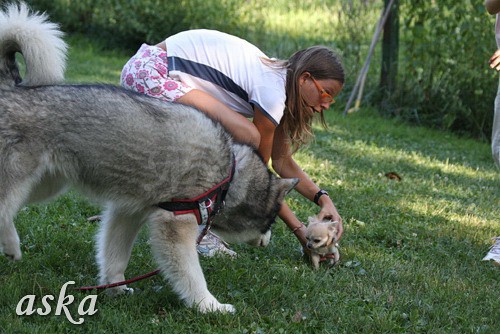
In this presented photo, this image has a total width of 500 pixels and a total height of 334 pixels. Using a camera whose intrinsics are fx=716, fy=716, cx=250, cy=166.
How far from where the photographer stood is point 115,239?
11.5 feet

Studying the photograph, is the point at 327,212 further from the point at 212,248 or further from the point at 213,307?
the point at 213,307

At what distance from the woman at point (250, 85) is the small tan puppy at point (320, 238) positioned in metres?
0.08

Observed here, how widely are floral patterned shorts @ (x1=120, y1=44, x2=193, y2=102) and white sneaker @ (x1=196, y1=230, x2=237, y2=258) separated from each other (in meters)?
0.81

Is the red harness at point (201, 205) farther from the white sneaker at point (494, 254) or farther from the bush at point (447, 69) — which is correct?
the bush at point (447, 69)

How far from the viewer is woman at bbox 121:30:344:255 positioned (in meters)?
3.77

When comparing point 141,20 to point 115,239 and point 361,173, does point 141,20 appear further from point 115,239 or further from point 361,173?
point 115,239

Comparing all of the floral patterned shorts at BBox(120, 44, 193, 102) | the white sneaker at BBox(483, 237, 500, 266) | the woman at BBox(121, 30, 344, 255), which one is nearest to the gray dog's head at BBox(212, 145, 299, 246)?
the woman at BBox(121, 30, 344, 255)

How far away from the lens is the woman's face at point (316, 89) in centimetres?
379

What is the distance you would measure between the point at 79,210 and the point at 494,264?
8.51ft

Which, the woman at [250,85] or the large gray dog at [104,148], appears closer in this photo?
the large gray dog at [104,148]

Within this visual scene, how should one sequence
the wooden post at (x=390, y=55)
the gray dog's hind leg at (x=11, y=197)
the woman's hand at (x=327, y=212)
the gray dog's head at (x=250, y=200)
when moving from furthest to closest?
the wooden post at (x=390, y=55) < the woman's hand at (x=327, y=212) < the gray dog's head at (x=250, y=200) < the gray dog's hind leg at (x=11, y=197)

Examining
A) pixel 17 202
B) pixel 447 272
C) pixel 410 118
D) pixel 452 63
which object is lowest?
pixel 410 118

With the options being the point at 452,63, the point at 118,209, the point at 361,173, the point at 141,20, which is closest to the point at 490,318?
the point at 118,209

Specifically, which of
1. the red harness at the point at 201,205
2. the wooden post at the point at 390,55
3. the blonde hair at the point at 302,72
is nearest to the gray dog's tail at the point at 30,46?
the red harness at the point at 201,205
